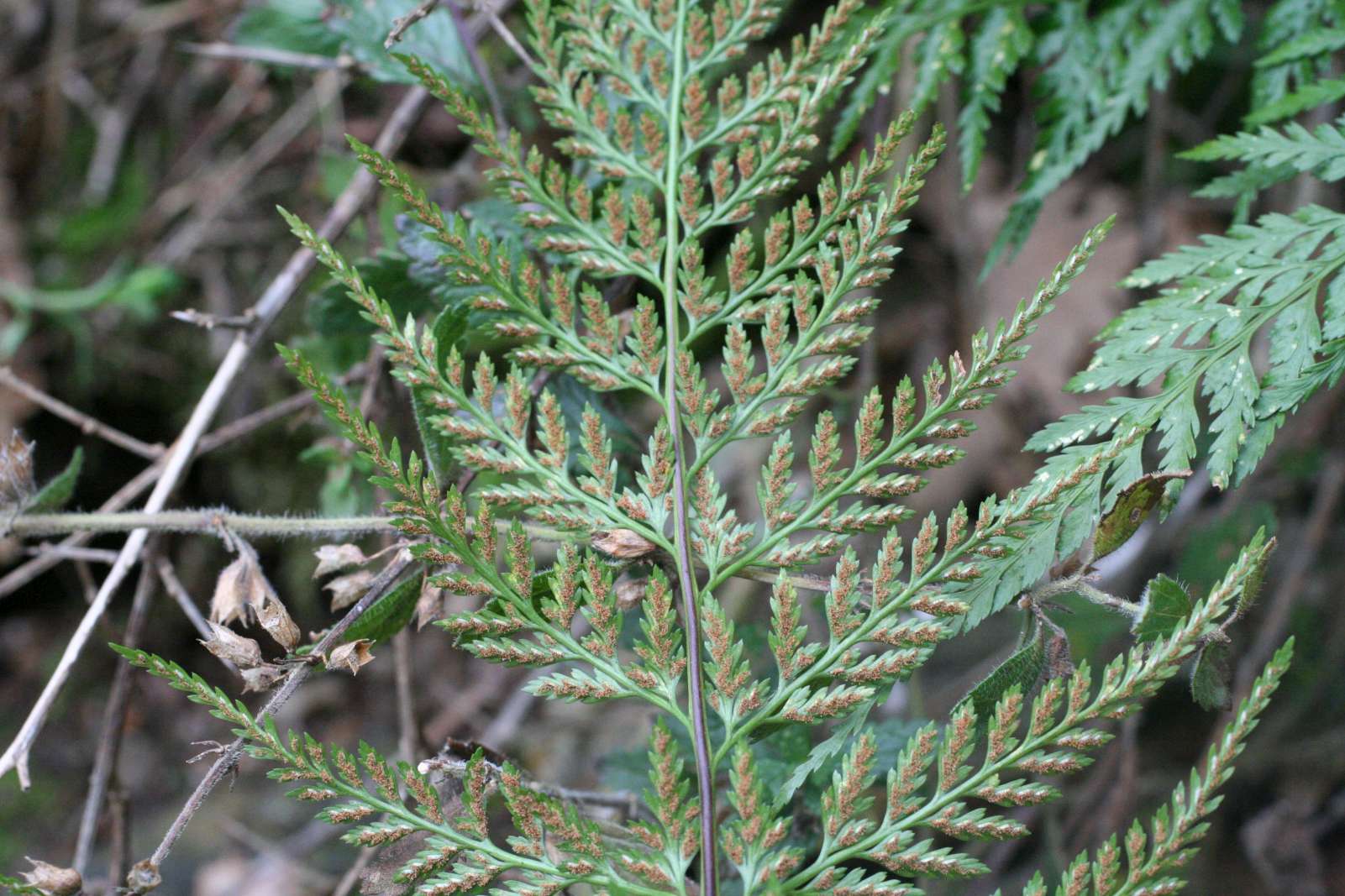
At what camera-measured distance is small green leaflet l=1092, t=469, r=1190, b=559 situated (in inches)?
42.1

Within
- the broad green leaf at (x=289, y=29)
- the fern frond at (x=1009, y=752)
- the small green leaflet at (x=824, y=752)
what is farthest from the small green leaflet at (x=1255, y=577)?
the broad green leaf at (x=289, y=29)

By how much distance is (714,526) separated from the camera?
1.14 meters

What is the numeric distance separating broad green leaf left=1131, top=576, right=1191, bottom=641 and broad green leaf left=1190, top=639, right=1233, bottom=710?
0.04 m

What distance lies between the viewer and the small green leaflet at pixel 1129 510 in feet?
3.51

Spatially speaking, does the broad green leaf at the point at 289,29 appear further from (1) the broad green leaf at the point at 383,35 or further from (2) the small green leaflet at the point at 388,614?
(2) the small green leaflet at the point at 388,614

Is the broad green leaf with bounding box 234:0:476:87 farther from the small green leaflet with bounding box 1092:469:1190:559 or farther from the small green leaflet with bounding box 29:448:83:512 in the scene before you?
the small green leaflet with bounding box 1092:469:1190:559

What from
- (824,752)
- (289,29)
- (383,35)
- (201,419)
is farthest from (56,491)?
(824,752)

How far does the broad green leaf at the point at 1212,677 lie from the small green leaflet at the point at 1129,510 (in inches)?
5.8

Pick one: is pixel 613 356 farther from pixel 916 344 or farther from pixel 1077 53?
pixel 916 344

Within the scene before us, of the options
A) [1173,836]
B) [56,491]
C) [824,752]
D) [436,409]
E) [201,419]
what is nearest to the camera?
[1173,836]

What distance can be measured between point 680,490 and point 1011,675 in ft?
1.43

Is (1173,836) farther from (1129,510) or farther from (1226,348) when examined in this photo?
(1226,348)

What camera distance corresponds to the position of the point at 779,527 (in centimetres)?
113

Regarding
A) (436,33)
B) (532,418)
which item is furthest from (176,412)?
(532,418)
